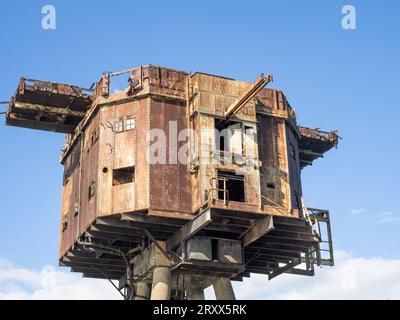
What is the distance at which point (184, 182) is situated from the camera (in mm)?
36438

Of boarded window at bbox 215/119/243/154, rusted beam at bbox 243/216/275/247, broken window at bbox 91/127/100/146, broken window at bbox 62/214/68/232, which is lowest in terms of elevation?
rusted beam at bbox 243/216/275/247

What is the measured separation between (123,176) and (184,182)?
3.24 meters

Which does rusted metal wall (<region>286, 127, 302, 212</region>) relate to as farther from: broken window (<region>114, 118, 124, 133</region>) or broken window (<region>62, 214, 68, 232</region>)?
broken window (<region>62, 214, 68, 232</region>)

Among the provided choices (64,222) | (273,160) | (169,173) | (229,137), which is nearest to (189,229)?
(169,173)

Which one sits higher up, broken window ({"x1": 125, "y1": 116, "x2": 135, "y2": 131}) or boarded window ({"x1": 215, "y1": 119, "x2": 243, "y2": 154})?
broken window ({"x1": 125, "y1": 116, "x2": 135, "y2": 131})

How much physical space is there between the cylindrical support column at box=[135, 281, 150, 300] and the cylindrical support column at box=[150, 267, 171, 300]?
2881mm

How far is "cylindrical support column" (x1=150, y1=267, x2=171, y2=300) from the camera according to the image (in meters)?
36.8

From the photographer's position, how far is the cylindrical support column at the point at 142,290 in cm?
4012

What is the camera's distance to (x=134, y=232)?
123 ft

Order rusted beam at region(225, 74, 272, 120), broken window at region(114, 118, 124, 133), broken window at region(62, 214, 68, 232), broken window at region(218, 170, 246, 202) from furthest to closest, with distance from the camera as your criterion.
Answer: broken window at region(62, 214, 68, 232) → broken window at region(114, 118, 124, 133) → broken window at region(218, 170, 246, 202) → rusted beam at region(225, 74, 272, 120)

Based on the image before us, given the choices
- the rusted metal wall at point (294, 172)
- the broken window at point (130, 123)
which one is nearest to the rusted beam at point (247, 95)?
the rusted metal wall at point (294, 172)

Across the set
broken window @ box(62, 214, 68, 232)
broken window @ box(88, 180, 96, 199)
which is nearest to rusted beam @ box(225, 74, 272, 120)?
broken window @ box(88, 180, 96, 199)

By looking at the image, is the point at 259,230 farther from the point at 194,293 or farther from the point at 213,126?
the point at 194,293
